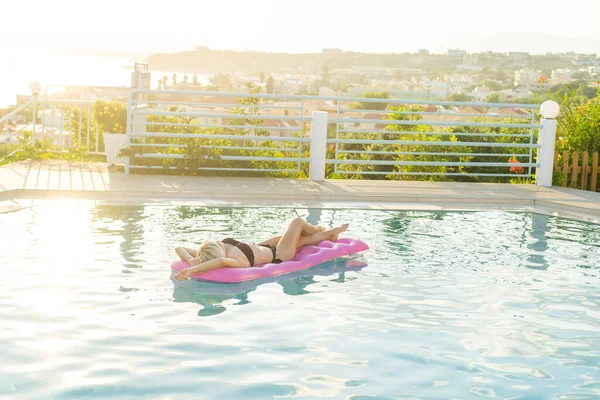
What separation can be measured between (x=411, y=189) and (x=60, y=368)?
719 centimetres

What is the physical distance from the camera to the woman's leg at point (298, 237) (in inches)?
258

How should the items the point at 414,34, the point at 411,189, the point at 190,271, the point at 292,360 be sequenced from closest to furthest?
1. the point at 292,360
2. the point at 190,271
3. the point at 411,189
4. the point at 414,34

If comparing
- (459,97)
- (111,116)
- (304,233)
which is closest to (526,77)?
(459,97)

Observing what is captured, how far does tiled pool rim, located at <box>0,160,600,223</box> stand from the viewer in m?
9.14

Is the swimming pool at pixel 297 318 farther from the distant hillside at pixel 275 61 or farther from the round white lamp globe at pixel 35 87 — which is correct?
the distant hillside at pixel 275 61

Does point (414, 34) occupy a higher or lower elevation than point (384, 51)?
higher

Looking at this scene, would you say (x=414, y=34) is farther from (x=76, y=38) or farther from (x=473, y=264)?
(x=473, y=264)

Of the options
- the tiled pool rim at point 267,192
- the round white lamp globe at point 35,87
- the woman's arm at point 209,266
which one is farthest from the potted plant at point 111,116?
the woman's arm at point 209,266

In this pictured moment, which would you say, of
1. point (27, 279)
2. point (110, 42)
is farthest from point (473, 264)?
point (110, 42)

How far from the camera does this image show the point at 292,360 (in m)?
4.39

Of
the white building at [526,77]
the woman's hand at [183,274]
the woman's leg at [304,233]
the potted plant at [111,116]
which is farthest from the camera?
the white building at [526,77]

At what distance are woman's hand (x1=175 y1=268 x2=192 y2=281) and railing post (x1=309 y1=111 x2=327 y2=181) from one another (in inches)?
220

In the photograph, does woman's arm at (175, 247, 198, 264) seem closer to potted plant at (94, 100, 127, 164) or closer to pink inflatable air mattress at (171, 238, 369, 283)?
Answer: pink inflatable air mattress at (171, 238, 369, 283)

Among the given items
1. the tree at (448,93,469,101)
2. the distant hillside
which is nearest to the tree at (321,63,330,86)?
the distant hillside
